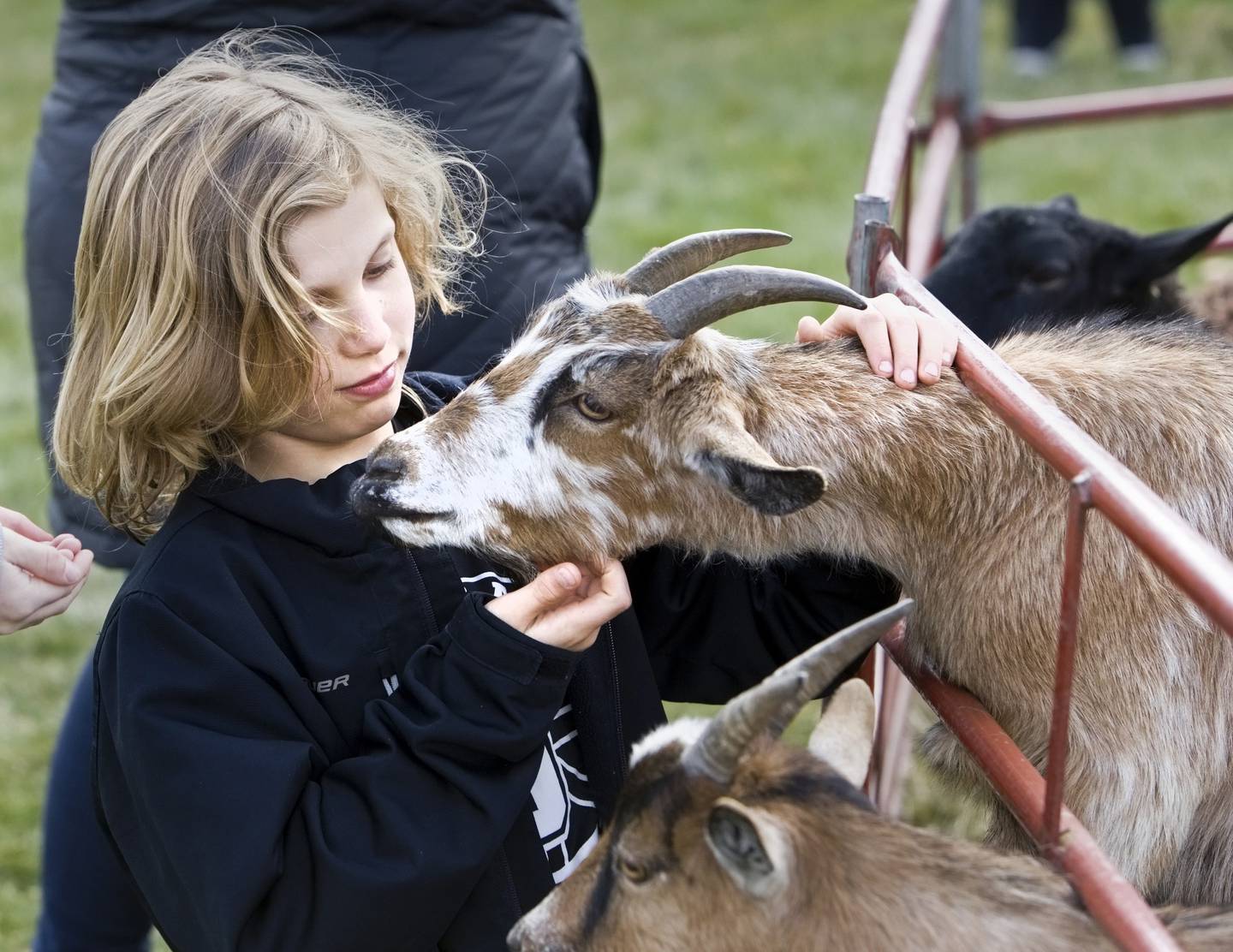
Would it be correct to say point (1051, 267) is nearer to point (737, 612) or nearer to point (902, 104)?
point (902, 104)

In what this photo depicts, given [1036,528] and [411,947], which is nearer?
[411,947]

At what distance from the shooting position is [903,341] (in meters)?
2.47

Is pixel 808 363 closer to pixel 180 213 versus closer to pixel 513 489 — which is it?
pixel 513 489

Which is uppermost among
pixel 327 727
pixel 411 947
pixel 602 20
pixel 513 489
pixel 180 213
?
pixel 180 213

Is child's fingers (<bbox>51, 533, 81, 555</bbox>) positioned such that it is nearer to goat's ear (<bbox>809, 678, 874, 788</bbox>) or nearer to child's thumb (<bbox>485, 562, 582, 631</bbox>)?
child's thumb (<bbox>485, 562, 582, 631</bbox>)

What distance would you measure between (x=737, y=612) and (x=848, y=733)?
15.4 inches

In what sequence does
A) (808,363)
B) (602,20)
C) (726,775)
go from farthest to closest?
1. (602,20)
2. (808,363)
3. (726,775)

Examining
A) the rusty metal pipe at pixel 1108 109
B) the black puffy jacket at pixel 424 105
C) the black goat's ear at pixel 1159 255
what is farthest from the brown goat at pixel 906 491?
the rusty metal pipe at pixel 1108 109

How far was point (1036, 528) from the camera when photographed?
2479 mm

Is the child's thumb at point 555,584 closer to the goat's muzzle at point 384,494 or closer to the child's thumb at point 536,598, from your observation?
the child's thumb at point 536,598

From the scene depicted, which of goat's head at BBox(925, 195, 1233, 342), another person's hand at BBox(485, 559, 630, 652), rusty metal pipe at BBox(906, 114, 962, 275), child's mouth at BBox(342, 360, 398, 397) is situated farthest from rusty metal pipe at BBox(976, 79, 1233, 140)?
another person's hand at BBox(485, 559, 630, 652)

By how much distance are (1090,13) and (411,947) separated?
1214 cm

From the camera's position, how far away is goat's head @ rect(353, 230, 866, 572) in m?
2.48

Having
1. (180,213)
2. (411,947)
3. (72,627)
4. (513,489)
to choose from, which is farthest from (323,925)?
(72,627)
